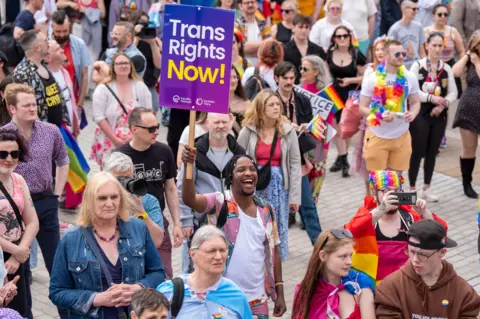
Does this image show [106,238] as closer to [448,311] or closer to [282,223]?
[448,311]

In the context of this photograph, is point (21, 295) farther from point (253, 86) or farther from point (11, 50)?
point (11, 50)

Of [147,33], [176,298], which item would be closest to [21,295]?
[176,298]

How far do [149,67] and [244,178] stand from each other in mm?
6886

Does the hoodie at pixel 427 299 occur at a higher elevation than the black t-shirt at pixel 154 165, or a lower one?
higher

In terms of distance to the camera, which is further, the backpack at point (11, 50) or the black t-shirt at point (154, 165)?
the backpack at point (11, 50)

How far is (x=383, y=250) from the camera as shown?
732cm

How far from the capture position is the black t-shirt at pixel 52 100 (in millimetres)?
10578

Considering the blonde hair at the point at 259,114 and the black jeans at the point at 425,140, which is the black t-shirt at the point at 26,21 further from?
the blonde hair at the point at 259,114

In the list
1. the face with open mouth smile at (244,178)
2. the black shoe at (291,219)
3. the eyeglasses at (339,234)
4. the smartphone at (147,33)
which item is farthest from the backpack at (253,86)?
the eyeglasses at (339,234)

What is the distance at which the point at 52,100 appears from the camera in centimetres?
1062

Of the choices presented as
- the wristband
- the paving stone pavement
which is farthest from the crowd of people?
the paving stone pavement

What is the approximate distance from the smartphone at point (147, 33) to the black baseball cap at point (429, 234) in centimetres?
803

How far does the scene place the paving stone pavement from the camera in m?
9.72

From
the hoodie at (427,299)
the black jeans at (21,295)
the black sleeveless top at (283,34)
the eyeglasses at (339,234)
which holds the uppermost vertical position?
the eyeglasses at (339,234)
